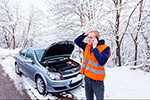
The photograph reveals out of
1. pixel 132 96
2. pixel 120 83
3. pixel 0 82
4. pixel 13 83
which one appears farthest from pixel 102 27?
pixel 0 82

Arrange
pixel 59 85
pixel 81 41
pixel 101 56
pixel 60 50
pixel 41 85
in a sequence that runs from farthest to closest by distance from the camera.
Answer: pixel 60 50
pixel 41 85
pixel 59 85
pixel 81 41
pixel 101 56

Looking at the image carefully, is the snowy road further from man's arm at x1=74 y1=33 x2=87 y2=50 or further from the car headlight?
man's arm at x1=74 y1=33 x2=87 y2=50

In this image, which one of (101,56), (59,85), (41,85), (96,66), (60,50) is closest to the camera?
(101,56)

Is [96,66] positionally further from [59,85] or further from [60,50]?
[60,50]

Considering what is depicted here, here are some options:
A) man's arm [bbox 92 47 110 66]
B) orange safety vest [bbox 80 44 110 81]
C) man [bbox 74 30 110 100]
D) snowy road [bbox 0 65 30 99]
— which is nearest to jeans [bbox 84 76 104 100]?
man [bbox 74 30 110 100]

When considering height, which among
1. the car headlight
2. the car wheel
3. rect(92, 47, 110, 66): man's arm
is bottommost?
the car wheel

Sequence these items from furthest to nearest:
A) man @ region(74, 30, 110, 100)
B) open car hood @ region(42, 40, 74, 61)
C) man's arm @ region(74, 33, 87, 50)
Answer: open car hood @ region(42, 40, 74, 61) < man's arm @ region(74, 33, 87, 50) < man @ region(74, 30, 110, 100)

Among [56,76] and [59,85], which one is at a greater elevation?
[56,76]

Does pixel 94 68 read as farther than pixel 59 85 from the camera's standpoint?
No

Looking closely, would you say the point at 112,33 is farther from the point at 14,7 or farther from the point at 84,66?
the point at 14,7

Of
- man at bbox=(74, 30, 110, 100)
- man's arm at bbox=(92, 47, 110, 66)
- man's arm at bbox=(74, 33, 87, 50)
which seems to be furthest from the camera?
man's arm at bbox=(74, 33, 87, 50)

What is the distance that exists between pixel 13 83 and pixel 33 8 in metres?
18.9

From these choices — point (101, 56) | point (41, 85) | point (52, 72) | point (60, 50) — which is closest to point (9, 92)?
point (41, 85)

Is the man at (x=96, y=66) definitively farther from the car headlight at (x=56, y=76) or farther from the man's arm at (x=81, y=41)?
the car headlight at (x=56, y=76)
